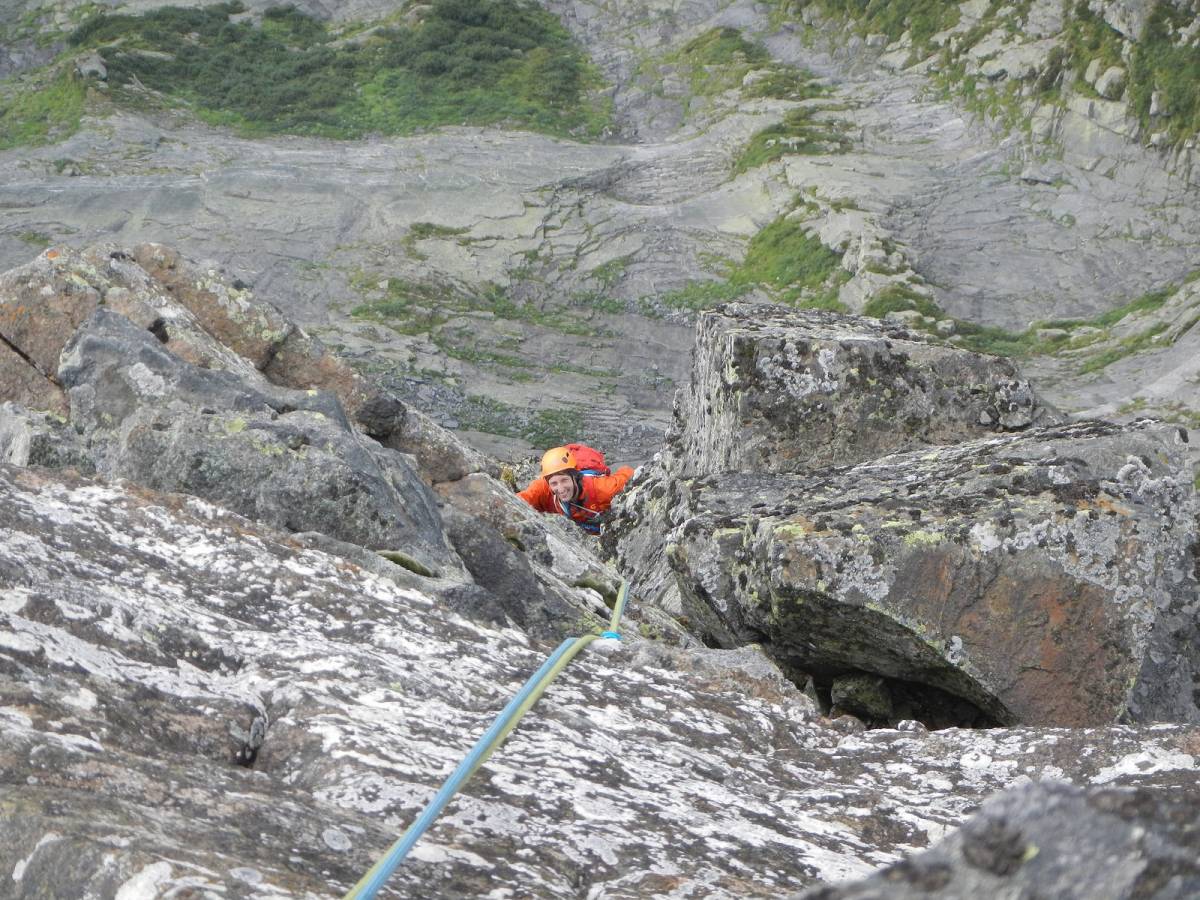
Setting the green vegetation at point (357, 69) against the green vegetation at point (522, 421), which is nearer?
the green vegetation at point (522, 421)

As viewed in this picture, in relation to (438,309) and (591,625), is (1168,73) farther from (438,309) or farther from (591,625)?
(591,625)

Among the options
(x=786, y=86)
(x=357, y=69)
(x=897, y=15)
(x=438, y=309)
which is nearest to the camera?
(x=438, y=309)

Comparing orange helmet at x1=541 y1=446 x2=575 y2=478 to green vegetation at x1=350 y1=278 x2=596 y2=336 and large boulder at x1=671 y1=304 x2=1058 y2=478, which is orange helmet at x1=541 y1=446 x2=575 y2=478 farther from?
green vegetation at x1=350 y1=278 x2=596 y2=336

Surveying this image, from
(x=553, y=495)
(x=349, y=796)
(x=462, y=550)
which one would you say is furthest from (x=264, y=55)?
(x=349, y=796)

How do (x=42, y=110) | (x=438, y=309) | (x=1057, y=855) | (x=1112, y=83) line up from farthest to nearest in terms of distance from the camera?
1. (x=42, y=110)
2. (x=1112, y=83)
3. (x=438, y=309)
4. (x=1057, y=855)

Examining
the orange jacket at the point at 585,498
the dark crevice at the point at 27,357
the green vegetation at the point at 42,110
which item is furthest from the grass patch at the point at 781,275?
the dark crevice at the point at 27,357

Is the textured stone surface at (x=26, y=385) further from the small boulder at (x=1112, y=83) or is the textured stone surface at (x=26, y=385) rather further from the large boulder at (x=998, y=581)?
the small boulder at (x=1112, y=83)

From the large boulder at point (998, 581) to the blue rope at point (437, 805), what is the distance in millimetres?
2808

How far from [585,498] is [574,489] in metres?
0.16

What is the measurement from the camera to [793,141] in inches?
1772

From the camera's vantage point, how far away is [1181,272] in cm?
3591

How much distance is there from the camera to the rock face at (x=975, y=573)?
709 cm

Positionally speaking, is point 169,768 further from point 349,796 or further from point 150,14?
point 150,14

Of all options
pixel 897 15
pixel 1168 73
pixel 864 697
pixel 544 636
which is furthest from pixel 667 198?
pixel 544 636
